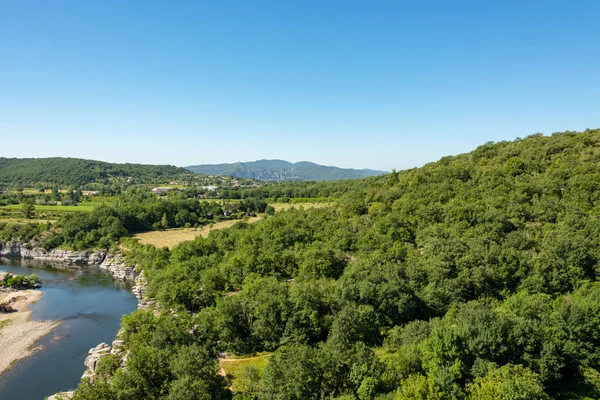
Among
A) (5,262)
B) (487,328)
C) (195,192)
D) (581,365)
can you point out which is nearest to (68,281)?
(5,262)

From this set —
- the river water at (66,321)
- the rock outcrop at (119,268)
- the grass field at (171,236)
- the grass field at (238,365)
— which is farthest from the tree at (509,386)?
the grass field at (171,236)

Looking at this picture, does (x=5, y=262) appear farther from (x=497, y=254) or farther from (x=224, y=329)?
(x=497, y=254)

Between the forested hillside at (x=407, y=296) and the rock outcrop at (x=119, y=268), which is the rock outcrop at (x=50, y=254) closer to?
the rock outcrop at (x=119, y=268)

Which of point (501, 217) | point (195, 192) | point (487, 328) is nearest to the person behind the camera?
point (487, 328)

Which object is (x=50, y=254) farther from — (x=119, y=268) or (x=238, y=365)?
(x=238, y=365)

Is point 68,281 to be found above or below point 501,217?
below

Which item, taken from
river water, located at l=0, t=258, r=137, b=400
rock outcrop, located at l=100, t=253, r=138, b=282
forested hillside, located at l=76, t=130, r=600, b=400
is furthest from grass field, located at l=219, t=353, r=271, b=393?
rock outcrop, located at l=100, t=253, r=138, b=282

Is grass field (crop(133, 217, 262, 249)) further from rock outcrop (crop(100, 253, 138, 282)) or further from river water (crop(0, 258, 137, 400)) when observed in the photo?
river water (crop(0, 258, 137, 400))

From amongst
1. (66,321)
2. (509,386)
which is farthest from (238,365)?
(66,321)
